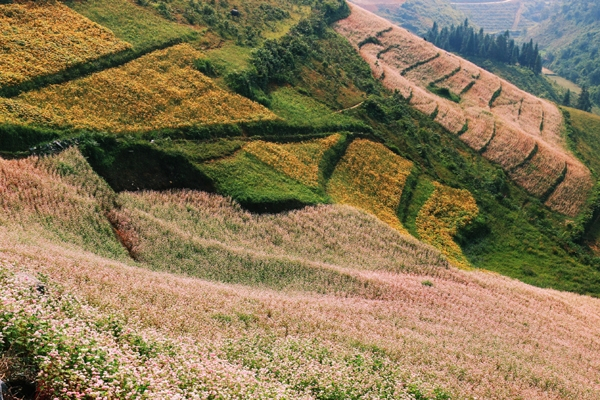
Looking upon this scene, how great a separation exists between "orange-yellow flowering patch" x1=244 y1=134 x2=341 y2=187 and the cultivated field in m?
6.56

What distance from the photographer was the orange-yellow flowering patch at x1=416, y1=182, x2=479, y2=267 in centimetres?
5362

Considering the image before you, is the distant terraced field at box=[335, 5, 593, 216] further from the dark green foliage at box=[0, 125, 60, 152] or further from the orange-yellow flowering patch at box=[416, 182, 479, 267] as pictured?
the dark green foliage at box=[0, 125, 60, 152]

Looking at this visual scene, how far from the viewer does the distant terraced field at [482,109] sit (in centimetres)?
7712

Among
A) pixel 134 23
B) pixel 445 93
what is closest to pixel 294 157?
pixel 134 23

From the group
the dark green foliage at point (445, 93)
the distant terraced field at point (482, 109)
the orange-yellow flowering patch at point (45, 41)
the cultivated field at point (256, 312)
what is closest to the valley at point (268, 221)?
the cultivated field at point (256, 312)

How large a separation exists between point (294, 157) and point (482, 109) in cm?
5179

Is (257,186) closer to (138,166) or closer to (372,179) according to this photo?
(138,166)

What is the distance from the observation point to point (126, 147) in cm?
4447

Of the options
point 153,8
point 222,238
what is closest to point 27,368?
point 222,238

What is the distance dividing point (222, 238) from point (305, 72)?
4446 centimetres

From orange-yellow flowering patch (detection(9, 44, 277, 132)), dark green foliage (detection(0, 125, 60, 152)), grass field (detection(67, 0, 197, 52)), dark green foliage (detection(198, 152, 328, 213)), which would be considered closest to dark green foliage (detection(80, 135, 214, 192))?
dark green foliage (detection(198, 152, 328, 213))

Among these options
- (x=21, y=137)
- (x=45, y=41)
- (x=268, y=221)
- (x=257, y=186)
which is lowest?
(x=268, y=221)

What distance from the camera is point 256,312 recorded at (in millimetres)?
22922

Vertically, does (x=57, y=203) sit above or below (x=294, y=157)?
above
